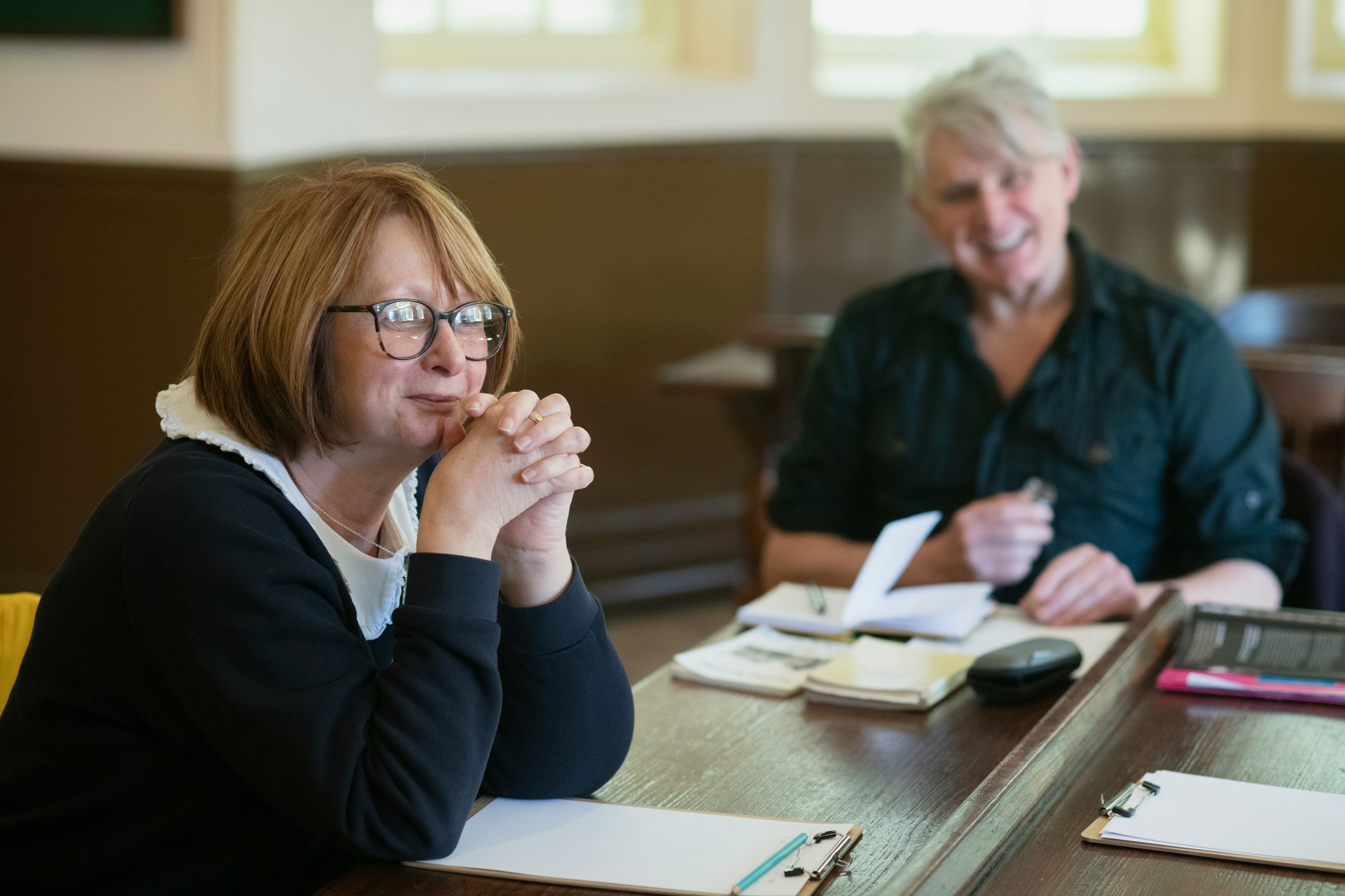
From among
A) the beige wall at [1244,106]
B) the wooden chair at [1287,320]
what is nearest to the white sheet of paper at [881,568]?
the wooden chair at [1287,320]

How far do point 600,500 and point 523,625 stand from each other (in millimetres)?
3341

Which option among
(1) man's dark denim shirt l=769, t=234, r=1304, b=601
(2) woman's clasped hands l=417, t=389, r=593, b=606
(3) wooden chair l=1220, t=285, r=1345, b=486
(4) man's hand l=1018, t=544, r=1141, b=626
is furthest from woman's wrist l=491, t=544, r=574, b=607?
(3) wooden chair l=1220, t=285, r=1345, b=486

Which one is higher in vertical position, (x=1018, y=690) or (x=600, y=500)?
(x=1018, y=690)

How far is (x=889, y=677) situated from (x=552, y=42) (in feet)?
11.2

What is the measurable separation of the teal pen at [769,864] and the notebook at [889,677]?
0.42 metres

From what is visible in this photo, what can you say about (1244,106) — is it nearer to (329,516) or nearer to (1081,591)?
(1081,591)

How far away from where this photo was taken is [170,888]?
4.14ft

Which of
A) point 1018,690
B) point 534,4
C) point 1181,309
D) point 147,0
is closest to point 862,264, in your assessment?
point 534,4

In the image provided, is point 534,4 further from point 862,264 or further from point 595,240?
point 862,264

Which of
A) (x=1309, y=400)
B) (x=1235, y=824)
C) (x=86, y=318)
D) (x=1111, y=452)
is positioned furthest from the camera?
Answer: (x=86, y=318)

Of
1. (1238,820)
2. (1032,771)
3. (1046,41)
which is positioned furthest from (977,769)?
(1046,41)

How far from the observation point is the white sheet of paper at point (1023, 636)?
181cm

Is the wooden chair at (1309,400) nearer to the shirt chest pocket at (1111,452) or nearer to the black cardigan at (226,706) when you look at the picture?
the shirt chest pocket at (1111,452)

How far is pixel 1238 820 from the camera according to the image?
50.8 inches
